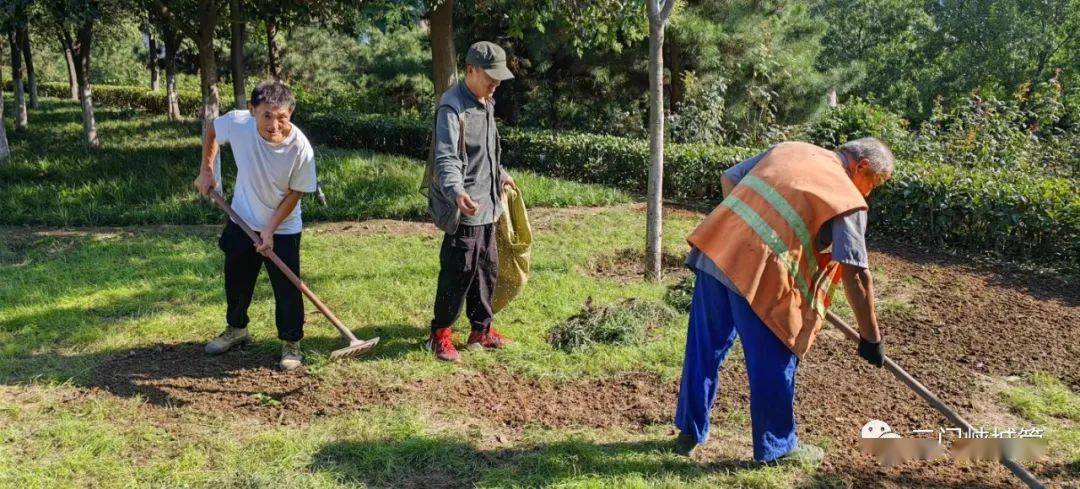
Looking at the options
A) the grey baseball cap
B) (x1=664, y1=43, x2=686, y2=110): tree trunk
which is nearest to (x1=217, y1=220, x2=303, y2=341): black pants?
the grey baseball cap

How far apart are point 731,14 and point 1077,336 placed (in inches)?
340

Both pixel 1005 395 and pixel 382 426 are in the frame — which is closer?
pixel 382 426

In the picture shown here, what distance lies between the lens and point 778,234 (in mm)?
2924

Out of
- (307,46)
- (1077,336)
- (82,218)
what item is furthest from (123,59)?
(1077,336)

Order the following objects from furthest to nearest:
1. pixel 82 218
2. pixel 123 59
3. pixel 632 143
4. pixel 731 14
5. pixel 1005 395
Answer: pixel 123 59 < pixel 731 14 < pixel 632 143 < pixel 82 218 < pixel 1005 395

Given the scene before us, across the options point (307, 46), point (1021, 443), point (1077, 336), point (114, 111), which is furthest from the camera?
point (307, 46)

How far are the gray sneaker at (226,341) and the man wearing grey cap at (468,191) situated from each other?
1148 mm

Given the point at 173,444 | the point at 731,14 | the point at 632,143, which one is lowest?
the point at 173,444

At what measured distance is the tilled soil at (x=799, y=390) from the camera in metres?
3.47

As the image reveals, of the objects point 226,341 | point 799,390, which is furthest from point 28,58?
point 799,390

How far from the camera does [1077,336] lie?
5008 millimetres

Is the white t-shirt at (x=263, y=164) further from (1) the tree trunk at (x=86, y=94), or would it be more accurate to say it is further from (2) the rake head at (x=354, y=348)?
(1) the tree trunk at (x=86, y=94)

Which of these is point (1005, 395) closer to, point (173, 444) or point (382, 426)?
point (382, 426)

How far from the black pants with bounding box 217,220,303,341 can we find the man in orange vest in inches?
88.4
